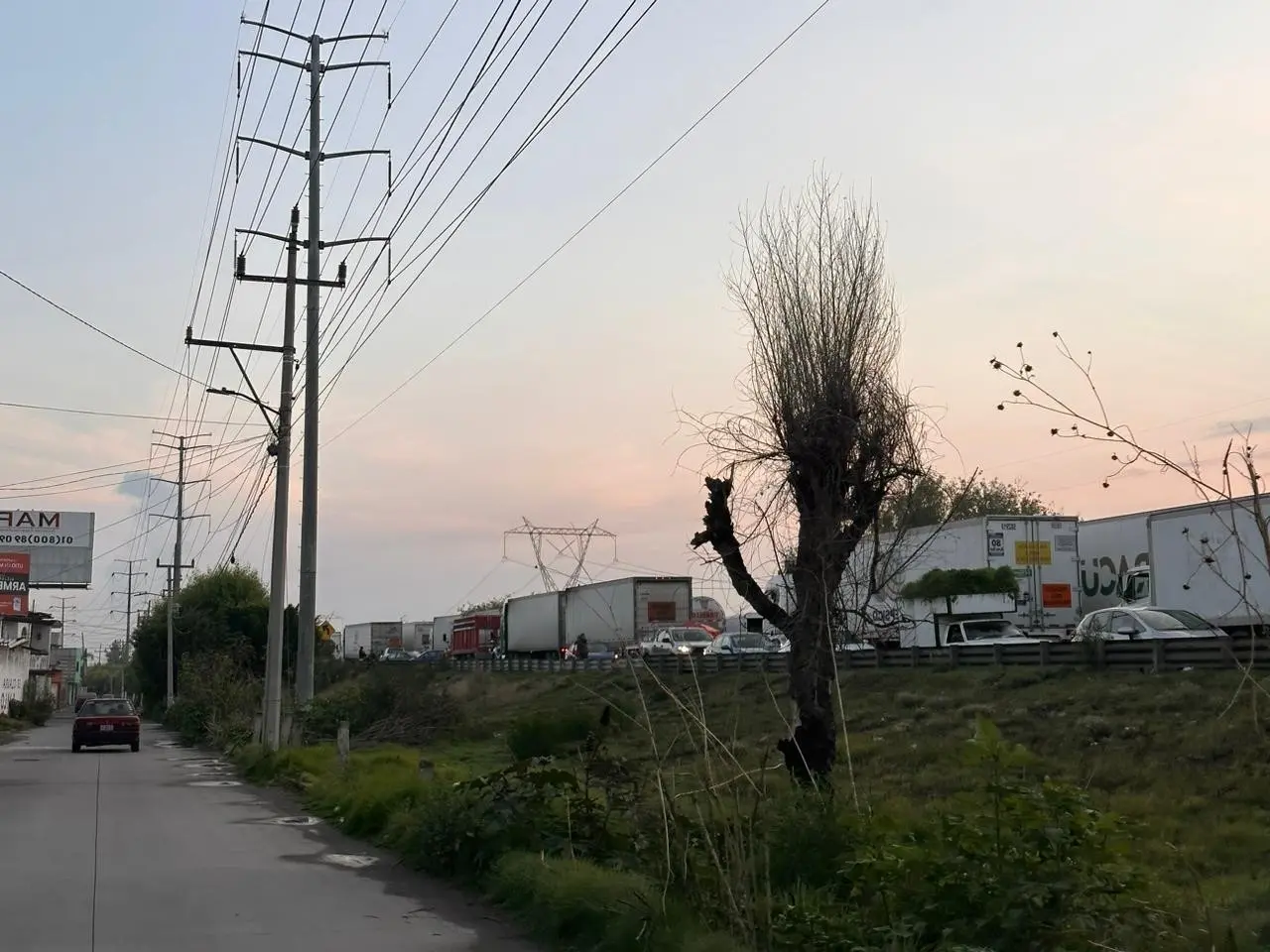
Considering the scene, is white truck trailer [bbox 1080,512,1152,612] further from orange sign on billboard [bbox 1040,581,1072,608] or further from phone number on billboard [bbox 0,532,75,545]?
phone number on billboard [bbox 0,532,75,545]

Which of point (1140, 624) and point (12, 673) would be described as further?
point (12, 673)

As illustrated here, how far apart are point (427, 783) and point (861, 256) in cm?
753

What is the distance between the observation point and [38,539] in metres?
73.9

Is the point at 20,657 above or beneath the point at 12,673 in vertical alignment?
above

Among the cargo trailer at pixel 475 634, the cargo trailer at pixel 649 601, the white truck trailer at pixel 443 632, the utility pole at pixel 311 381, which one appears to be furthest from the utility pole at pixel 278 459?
the white truck trailer at pixel 443 632

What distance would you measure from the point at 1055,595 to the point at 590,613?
26.1m

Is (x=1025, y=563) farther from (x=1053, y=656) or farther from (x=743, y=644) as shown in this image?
(x=1053, y=656)

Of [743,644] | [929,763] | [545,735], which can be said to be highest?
[743,644]

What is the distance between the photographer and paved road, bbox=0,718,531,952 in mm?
9438

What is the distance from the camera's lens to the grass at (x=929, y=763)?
877 cm

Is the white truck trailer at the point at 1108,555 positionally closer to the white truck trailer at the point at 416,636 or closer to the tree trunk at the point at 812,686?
the tree trunk at the point at 812,686

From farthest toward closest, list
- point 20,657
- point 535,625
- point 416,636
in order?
point 416,636 < point 20,657 < point 535,625

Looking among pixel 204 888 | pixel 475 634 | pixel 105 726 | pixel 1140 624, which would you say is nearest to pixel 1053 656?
pixel 1140 624

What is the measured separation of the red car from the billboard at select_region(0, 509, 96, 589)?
123ft
